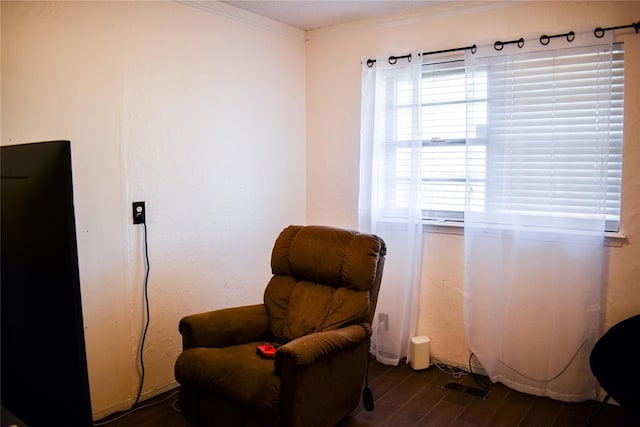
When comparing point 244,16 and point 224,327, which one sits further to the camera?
point 244,16

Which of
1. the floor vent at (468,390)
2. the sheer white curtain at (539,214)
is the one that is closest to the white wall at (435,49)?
the sheer white curtain at (539,214)

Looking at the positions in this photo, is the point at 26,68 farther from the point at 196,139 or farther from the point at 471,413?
the point at 471,413

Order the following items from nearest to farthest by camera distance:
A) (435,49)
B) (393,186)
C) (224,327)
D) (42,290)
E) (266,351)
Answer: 1. (42,290)
2. (266,351)
3. (224,327)
4. (435,49)
5. (393,186)

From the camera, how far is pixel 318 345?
2209mm

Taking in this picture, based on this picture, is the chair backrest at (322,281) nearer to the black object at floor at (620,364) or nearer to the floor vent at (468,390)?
the floor vent at (468,390)

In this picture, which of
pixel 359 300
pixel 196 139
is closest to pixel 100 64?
pixel 196 139

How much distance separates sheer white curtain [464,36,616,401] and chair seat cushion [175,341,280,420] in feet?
5.28

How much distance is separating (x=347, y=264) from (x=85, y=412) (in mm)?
2000

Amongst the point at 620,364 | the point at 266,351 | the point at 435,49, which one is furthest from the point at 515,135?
the point at 266,351

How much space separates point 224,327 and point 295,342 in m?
0.56

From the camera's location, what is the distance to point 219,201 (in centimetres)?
325

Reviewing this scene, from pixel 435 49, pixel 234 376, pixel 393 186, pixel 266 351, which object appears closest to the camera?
pixel 234 376

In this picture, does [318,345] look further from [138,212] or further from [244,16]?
[244,16]

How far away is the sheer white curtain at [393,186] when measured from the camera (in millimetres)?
3314
